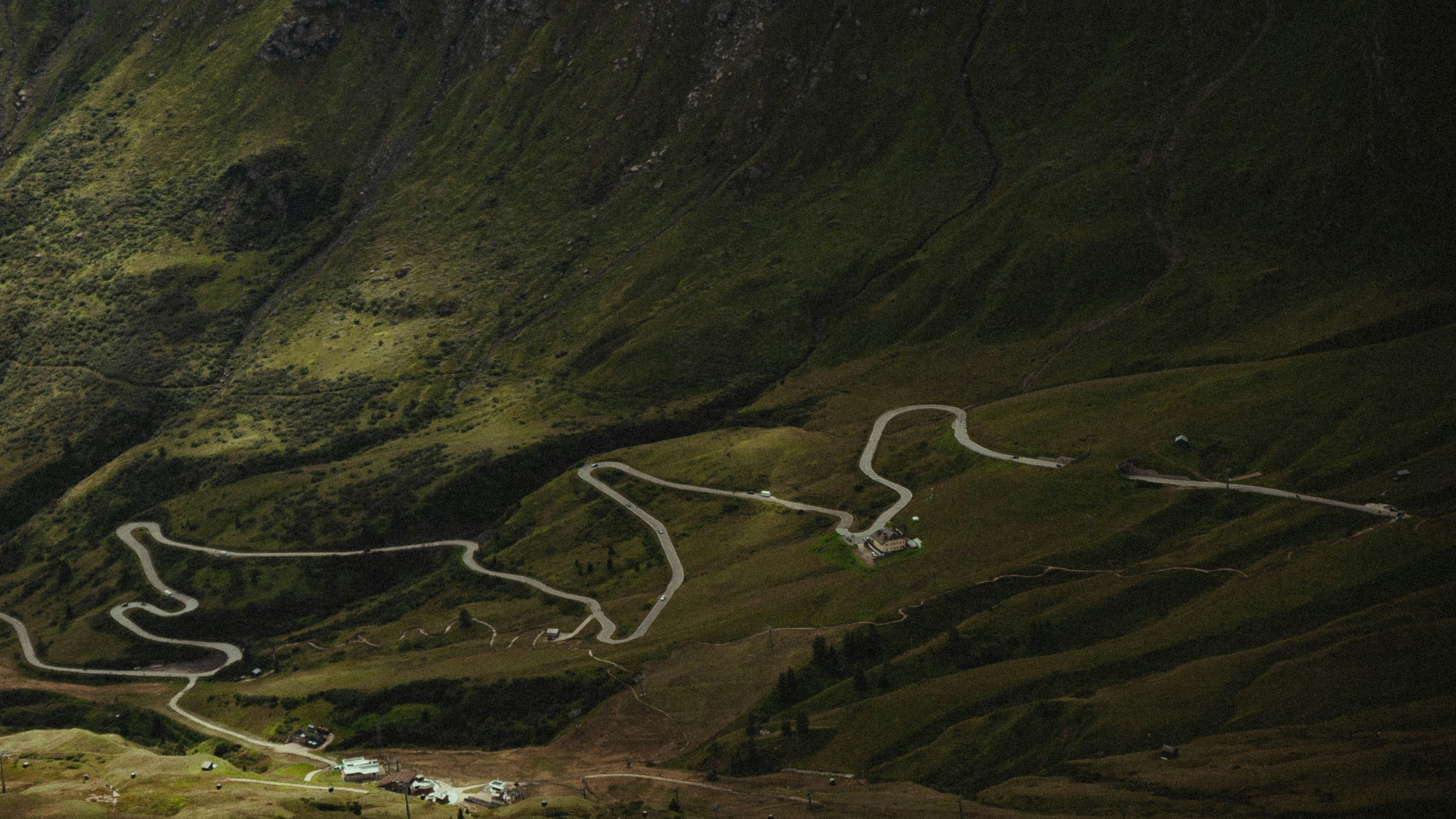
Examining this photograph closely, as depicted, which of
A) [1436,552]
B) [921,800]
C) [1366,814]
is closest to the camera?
[1366,814]

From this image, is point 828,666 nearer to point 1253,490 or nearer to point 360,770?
point 360,770

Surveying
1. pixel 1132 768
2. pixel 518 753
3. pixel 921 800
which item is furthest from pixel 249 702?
pixel 1132 768

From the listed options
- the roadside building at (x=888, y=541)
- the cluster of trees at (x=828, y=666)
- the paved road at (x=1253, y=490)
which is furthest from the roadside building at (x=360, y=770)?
the paved road at (x=1253, y=490)

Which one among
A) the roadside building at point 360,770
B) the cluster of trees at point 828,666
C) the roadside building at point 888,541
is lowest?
the roadside building at point 360,770

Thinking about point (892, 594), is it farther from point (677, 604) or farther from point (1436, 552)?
point (1436, 552)

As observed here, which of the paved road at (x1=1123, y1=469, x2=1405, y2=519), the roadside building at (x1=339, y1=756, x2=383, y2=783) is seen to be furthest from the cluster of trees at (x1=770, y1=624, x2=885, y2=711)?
the paved road at (x1=1123, y1=469, x2=1405, y2=519)

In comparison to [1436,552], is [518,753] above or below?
Result: below

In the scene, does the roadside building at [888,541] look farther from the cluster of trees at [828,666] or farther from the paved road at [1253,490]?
the paved road at [1253,490]

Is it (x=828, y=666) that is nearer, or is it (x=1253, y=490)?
(x=828, y=666)

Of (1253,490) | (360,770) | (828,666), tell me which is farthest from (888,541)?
(360,770)
